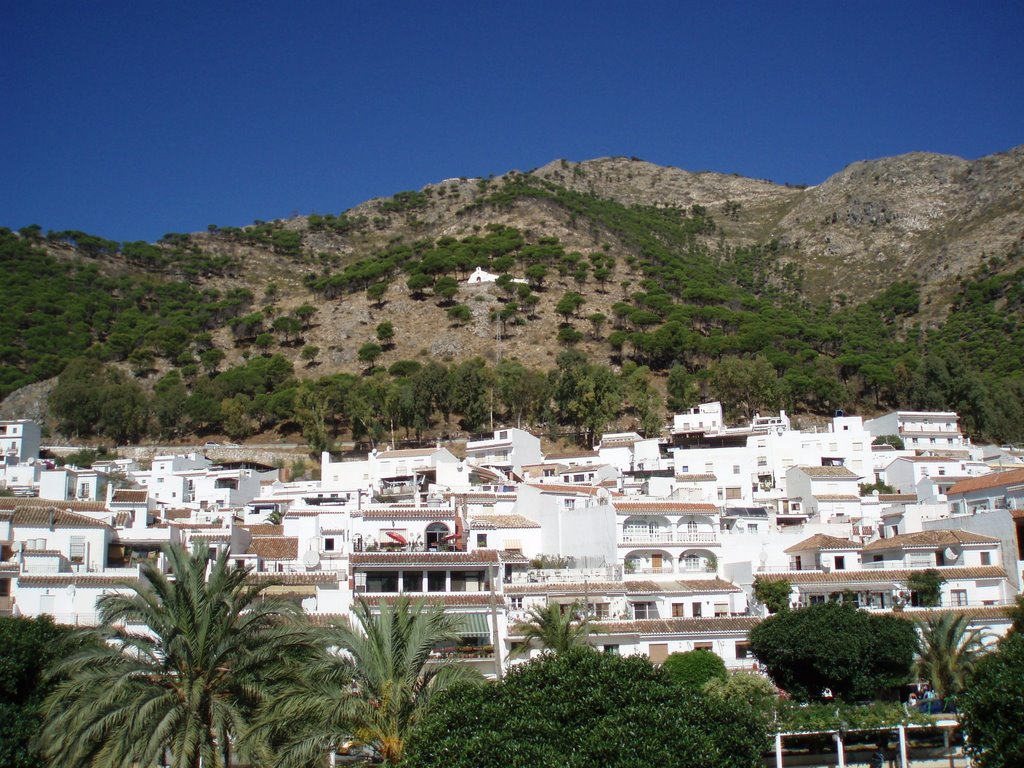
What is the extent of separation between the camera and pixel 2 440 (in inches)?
3265

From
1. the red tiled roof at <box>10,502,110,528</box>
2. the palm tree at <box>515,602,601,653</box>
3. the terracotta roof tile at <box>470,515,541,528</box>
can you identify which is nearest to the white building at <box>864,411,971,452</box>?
the terracotta roof tile at <box>470,515,541,528</box>

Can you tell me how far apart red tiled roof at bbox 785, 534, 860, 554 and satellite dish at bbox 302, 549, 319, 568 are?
21.8 m

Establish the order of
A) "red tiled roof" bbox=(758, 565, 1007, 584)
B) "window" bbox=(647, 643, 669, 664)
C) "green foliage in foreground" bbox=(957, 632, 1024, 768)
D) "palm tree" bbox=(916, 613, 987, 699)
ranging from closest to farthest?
1. "green foliage in foreground" bbox=(957, 632, 1024, 768)
2. "palm tree" bbox=(916, 613, 987, 699)
3. "window" bbox=(647, 643, 669, 664)
4. "red tiled roof" bbox=(758, 565, 1007, 584)

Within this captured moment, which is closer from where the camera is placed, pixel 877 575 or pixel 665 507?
pixel 877 575

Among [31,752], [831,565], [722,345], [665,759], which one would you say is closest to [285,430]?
[722,345]

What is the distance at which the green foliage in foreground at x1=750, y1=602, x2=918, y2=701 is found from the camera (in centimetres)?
3366

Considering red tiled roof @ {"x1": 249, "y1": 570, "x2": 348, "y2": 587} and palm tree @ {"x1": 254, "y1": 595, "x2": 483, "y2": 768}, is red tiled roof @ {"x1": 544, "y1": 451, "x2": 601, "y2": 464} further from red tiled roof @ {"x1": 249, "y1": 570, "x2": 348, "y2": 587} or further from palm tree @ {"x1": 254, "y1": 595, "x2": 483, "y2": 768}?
palm tree @ {"x1": 254, "y1": 595, "x2": 483, "y2": 768}

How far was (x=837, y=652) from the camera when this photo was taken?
110ft

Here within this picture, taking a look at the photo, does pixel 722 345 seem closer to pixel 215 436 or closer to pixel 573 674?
pixel 215 436

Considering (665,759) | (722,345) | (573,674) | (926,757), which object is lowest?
(926,757)

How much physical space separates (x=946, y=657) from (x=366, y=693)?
73.1 ft

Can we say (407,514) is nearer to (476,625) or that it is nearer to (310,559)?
(310,559)

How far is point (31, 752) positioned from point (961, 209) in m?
184

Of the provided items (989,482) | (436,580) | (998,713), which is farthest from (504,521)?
(998,713)
